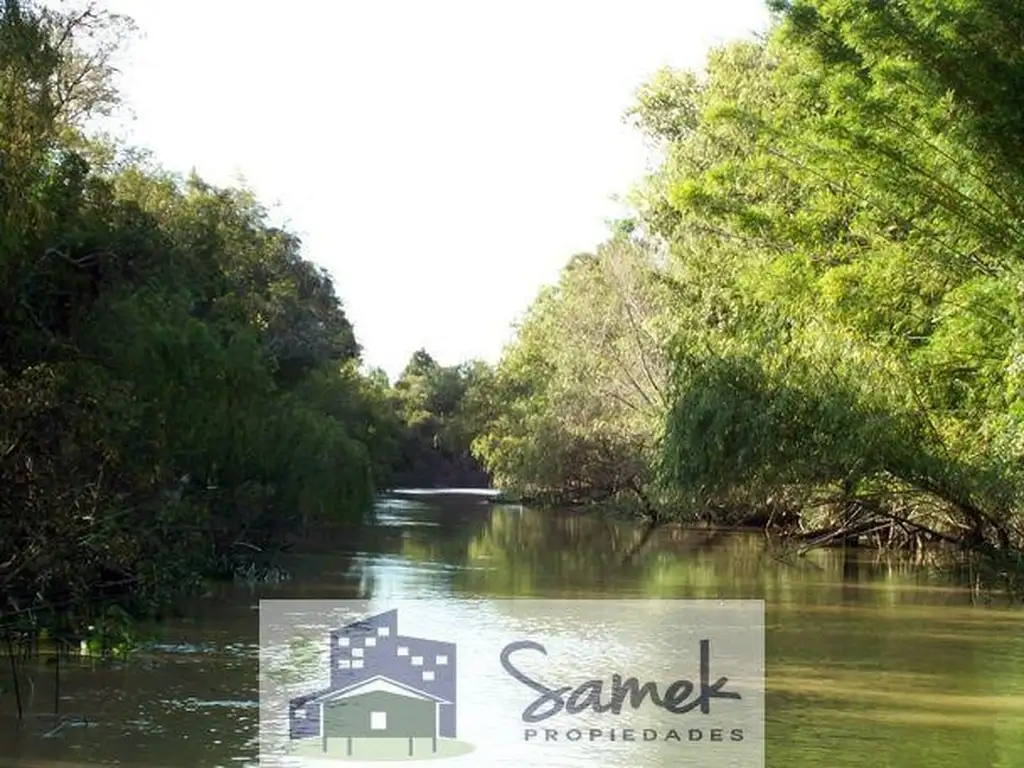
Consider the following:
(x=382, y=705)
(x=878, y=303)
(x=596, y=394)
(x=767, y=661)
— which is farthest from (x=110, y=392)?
(x=596, y=394)

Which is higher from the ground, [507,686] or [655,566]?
[655,566]

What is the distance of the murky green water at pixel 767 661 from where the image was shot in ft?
32.2

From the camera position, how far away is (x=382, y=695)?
11.4 meters

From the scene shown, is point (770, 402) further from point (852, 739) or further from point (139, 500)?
point (139, 500)

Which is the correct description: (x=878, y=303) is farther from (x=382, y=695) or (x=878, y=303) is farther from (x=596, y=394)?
(x=596, y=394)

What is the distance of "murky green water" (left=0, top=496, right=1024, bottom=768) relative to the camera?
387 inches

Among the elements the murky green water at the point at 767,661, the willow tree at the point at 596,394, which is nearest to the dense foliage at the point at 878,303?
the murky green water at the point at 767,661

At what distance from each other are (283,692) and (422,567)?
1247 cm

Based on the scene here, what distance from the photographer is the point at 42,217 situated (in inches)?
437

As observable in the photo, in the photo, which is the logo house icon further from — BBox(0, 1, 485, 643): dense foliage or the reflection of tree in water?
the reflection of tree in water

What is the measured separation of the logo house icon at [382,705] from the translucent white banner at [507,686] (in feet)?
0.06

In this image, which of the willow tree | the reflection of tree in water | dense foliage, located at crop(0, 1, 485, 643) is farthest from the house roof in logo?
the willow tree

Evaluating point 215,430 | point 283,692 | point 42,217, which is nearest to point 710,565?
point 215,430

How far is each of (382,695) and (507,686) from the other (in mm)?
1285
